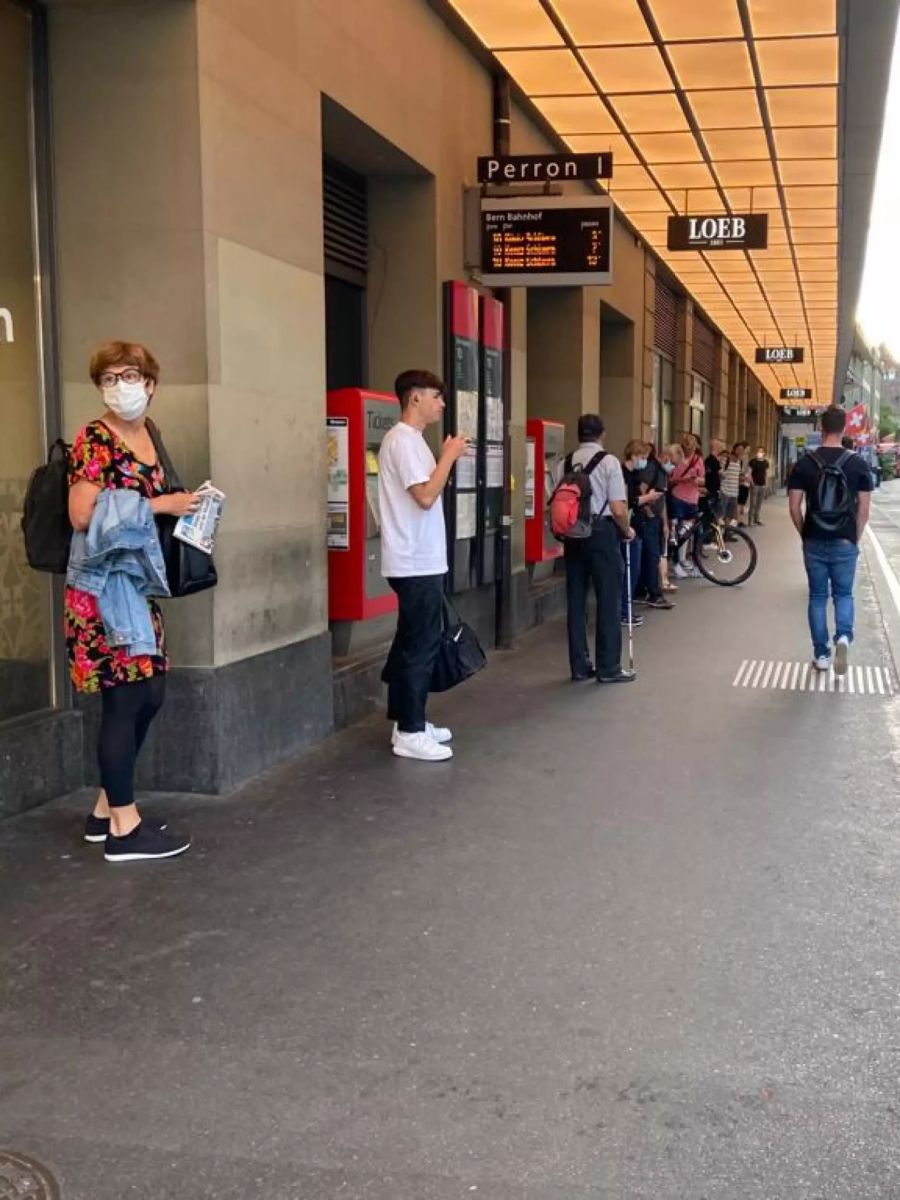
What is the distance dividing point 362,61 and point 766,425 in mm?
40040

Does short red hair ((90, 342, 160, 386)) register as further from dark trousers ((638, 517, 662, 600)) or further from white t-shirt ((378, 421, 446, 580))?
dark trousers ((638, 517, 662, 600))

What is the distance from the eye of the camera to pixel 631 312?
15.6 meters

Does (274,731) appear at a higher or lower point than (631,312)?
lower

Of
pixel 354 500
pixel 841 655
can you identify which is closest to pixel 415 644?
pixel 354 500

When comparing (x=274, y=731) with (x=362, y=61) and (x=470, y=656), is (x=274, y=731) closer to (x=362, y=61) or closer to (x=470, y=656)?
(x=470, y=656)

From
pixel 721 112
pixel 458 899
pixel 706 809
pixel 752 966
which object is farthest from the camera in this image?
pixel 721 112

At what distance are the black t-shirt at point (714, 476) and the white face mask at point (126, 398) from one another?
1307 centimetres

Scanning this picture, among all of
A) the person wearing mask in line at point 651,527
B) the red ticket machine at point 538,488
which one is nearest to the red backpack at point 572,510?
the red ticket machine at point 538,488

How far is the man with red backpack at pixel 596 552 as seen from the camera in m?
8.17

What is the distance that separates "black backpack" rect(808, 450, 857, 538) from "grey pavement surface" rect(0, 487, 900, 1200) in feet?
8.49

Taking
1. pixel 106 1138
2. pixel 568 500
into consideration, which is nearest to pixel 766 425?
pixel 568 500

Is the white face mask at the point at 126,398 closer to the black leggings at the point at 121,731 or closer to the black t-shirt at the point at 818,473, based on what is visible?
the black leggings at the point at 121,731

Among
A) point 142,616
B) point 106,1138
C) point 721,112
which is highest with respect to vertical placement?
point 721,112

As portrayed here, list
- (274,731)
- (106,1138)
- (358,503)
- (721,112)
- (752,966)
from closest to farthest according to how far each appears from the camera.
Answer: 1. (106,1138)
2. (752,966)
3. (274,731)
4. (358,503)
5. (721,112)
